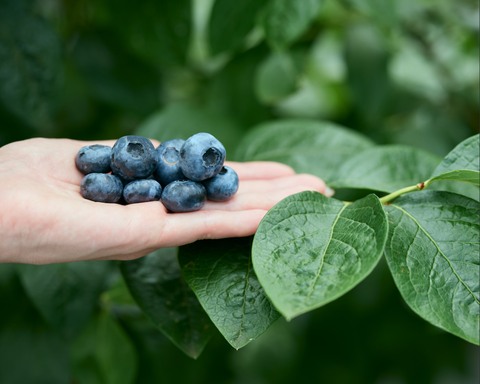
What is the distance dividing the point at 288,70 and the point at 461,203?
35.6 inches

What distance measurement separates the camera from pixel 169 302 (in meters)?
0.91

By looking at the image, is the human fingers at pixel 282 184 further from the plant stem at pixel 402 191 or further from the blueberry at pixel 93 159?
the blueberry at pixel 93 159

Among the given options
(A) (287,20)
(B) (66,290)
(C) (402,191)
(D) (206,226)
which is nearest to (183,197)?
(D) (206,226)

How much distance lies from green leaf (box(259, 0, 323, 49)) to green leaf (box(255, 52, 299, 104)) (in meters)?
0.30

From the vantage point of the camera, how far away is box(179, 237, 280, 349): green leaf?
2.14ft

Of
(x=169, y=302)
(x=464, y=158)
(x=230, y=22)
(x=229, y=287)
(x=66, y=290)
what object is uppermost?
(x=230, y=22)

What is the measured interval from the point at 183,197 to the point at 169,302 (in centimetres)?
30

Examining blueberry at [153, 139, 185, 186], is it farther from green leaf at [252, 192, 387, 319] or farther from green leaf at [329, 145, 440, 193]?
green leaf at [329, 145, 440, 193]

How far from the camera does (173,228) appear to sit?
2.35 ft

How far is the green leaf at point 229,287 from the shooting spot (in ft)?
2.14

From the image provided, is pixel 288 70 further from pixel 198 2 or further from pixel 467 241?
pixel 198 2

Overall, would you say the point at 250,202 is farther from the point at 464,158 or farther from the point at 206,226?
the point at 464,158

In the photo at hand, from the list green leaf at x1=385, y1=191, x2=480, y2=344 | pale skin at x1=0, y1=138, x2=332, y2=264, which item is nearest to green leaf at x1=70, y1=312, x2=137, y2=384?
pale skin at x1=0, y1=138, x2=332, y2=264

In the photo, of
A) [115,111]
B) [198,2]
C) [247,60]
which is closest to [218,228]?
[247,60]
